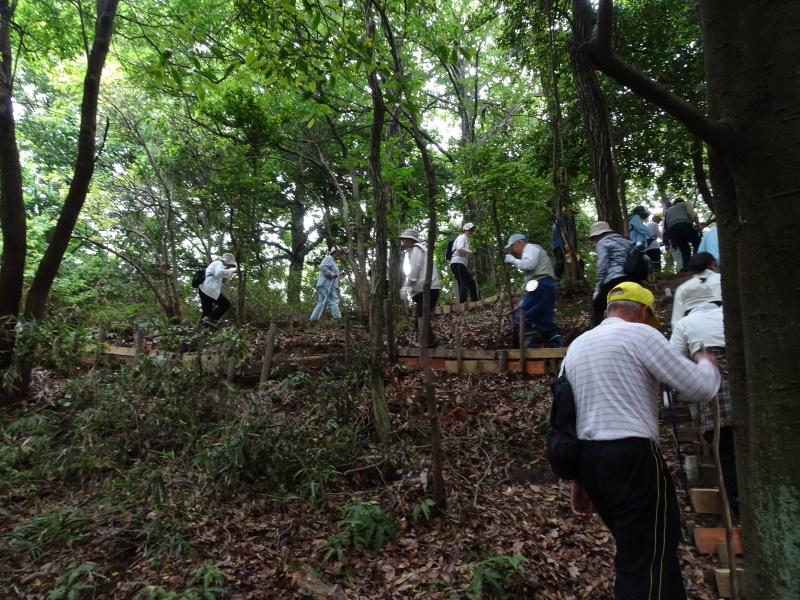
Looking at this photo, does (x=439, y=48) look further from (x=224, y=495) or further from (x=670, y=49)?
(x=670, y=49)

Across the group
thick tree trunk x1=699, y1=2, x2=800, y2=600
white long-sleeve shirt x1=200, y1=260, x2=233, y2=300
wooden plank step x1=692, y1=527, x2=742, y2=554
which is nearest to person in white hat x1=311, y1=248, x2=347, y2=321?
white long-sleeve shirt x1=200, y1=260, x2=233, y2=300

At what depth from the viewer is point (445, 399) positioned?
20.8 ft

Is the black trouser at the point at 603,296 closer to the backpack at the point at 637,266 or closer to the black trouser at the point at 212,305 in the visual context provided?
the backpack at the point at 637,266

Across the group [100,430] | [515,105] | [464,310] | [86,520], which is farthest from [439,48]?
[515,105]

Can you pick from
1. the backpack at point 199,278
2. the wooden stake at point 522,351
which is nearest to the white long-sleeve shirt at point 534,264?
the wooden stake at point 522,351

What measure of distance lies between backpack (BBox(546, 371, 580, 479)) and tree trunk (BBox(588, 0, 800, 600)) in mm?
855

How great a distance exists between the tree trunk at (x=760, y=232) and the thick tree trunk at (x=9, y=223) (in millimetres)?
7340

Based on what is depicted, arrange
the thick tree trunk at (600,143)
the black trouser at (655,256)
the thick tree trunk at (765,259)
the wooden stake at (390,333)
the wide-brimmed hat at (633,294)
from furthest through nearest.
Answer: the black trouser at (655,256) < the wooden stake at (390,333) < the thick tree trunk at (600,143) < the wide-brimmed hat at (633,294) < the thick tree trunk at (765,259)

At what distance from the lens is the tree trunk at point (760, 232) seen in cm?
157

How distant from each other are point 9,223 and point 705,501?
834 centimetres

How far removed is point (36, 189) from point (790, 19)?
1690 cm

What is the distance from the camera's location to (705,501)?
4012 millimetres

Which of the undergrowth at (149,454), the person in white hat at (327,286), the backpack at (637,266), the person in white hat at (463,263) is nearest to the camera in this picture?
the undergrowth at (149,454)

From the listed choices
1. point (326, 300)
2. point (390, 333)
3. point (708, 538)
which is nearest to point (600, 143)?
point (390, 333)
